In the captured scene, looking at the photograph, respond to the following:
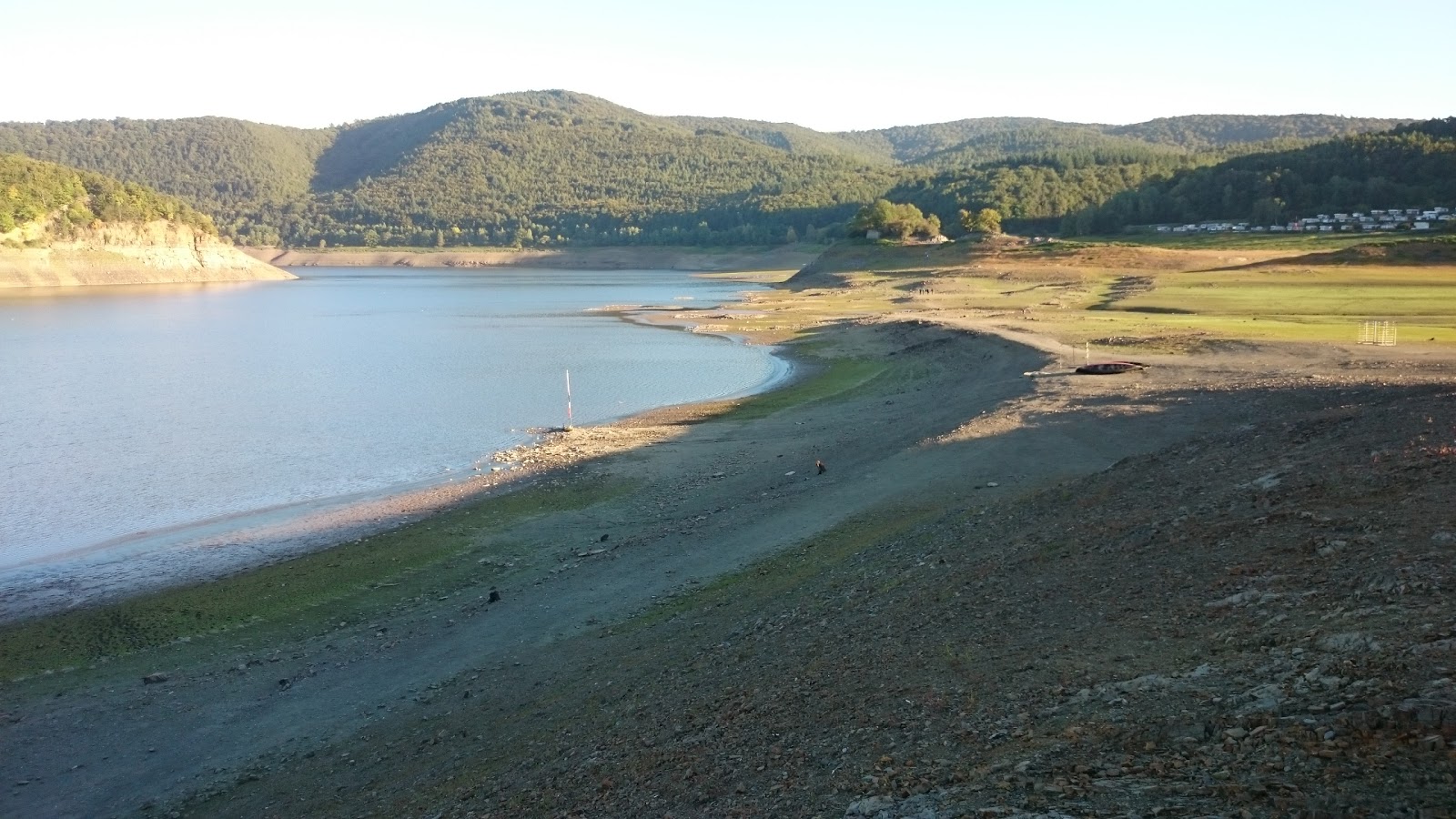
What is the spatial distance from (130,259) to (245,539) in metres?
130

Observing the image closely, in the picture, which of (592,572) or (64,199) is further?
(64,199)

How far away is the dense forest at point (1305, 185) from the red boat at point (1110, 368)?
91.2 meters

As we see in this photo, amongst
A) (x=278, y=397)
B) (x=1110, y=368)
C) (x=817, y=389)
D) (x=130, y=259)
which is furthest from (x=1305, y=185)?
(x=130, y=259)

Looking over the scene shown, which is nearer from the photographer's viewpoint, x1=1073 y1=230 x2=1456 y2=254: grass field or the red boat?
the red boat

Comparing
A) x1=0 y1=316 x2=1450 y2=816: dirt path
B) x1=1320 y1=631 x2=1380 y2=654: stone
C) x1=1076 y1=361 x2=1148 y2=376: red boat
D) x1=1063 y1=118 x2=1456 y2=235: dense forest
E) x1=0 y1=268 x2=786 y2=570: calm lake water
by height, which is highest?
x1=1063 y1=118 x2=1456 y2=235: dense forest

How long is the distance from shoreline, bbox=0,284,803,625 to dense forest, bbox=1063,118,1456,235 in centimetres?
10201

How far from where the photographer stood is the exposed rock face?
4611 inches

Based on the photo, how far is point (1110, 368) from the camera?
2672 cm

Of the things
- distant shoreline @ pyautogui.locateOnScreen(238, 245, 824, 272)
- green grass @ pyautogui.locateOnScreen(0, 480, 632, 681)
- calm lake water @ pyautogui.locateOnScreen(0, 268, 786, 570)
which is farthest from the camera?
distant shoreline @ pyautogui.locateOnScreen(238, 245, 824, 272)

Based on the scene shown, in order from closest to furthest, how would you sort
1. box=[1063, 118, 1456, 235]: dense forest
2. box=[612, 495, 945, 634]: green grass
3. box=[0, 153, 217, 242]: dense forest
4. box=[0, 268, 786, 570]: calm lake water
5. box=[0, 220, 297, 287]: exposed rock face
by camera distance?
box=[612, 495, 945, 634]: green grass < box=[0, 268, 786, 570]: calm lake water < box=[1063, 118, 1456, 235]: dense forest < box=[0, 153, 217, 242]: dense forest < box=[0, 220, 297, 287]: exposed rock face

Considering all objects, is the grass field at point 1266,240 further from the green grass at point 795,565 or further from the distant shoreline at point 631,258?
the green grass at point 795,565

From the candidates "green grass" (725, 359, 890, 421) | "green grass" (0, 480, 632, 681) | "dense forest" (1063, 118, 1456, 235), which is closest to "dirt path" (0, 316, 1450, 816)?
"green grass" (0, 480, 632, 681)

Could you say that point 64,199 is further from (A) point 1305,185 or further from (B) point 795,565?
(B) point 795,565

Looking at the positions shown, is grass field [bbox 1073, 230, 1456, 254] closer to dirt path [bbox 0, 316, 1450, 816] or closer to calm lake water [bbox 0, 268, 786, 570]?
calm lake water [bbox 0, 268, 786, 570]
